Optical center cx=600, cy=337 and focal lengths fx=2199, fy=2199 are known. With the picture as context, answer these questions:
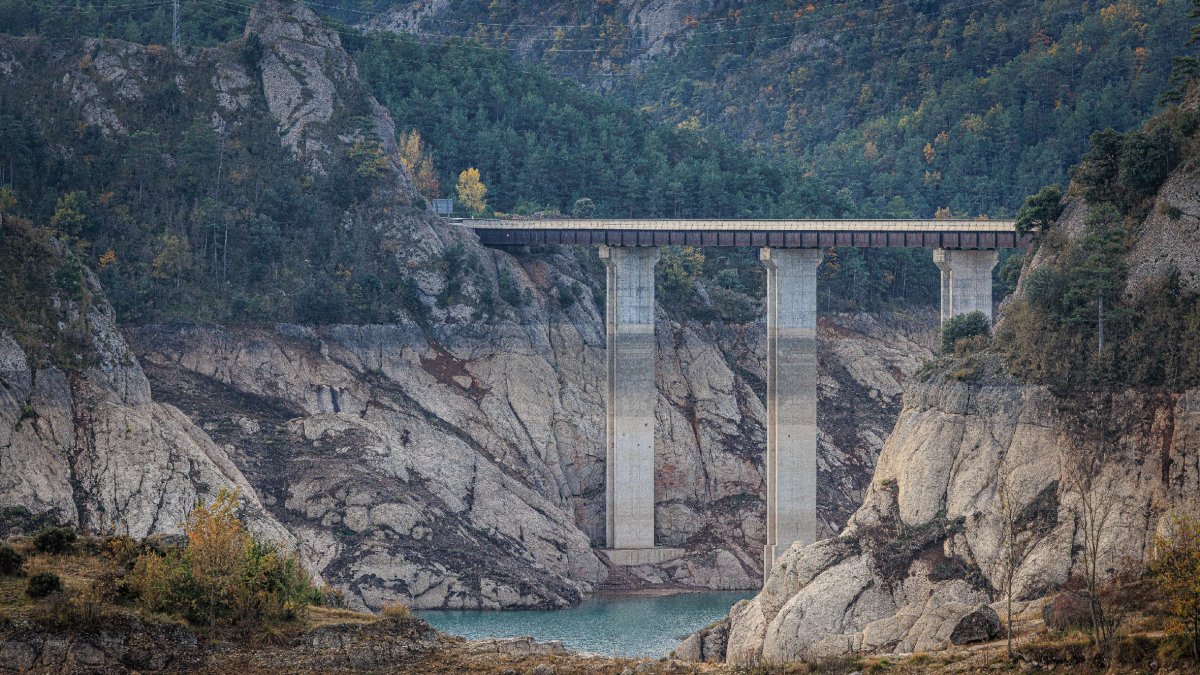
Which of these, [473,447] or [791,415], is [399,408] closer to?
[473,447]

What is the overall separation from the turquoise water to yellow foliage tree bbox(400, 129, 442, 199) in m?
47.2

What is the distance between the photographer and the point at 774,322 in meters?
143

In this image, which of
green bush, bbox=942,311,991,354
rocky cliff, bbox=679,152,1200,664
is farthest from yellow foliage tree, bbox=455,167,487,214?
rocky cliff, bbox=679,152,1200,664

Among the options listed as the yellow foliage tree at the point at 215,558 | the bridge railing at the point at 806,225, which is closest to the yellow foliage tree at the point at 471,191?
the bridge railing at the point at 806,225

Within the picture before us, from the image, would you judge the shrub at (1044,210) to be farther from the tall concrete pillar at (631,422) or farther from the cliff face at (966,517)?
the tall concrete pillar at (631,422)

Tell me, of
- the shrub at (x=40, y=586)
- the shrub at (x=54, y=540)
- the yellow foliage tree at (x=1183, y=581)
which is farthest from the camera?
the shrub at (x=54, y=540)

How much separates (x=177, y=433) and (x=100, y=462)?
736 cm

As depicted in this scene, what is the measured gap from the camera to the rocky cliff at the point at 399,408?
125812mm

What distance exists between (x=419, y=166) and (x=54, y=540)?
337ft

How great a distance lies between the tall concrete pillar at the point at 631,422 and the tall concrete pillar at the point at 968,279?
20.5 meters

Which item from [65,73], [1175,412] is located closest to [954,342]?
[1175,412]

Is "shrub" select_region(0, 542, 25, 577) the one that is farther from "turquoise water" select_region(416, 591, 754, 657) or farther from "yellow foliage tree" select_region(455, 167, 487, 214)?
"yellow foliage tree" select_region(455, 167, 487, 214)

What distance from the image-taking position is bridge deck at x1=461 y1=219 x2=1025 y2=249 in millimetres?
142500

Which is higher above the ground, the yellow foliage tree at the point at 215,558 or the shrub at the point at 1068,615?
the yellow foliage tree at the point at 215,558
